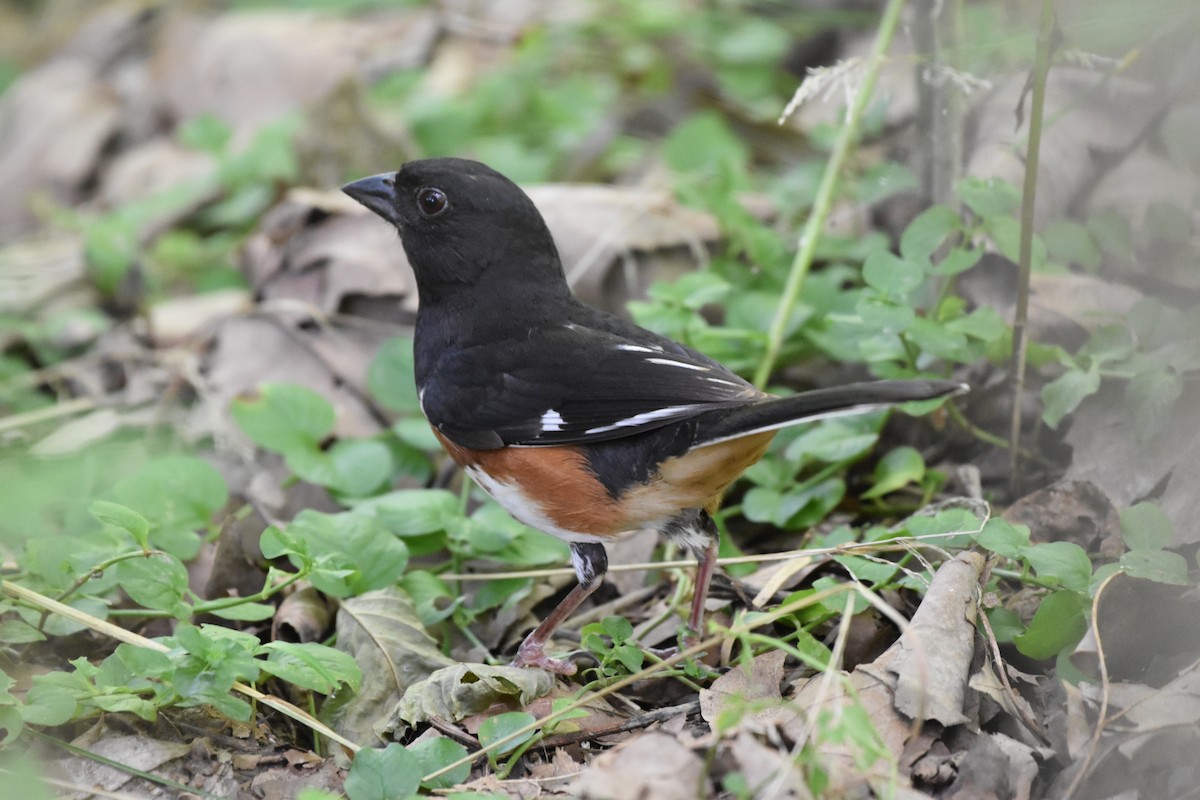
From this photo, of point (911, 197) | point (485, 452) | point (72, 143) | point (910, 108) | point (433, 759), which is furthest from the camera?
point (72, 143)

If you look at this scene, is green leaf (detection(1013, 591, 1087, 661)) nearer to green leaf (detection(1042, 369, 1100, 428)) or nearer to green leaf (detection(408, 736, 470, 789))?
green leaf (detection(1042, 369, 1100, 428))

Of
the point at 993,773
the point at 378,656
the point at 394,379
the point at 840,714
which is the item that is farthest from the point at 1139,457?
the point at 394,379

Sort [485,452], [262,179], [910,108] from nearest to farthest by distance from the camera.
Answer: [485,452], [910,108], [262,179]

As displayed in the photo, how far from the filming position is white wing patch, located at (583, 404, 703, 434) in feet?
8.77

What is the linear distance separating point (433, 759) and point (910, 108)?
364cm

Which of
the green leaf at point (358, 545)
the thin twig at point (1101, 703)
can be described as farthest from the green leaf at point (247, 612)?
the thin twig at point (1101, 703)

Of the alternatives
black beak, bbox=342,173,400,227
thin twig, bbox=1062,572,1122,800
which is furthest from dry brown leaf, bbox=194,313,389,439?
thin twig, bbox=1062,572,1122,800

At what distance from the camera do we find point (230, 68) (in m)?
6.32

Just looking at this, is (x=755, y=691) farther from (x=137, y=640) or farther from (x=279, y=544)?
(x=137, y=640)

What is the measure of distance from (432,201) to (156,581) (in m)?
1.24

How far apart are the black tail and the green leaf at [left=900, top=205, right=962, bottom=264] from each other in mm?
892

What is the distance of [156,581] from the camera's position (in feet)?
8.39

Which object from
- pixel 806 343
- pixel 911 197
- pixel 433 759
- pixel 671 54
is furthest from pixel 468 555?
pixel 671 54

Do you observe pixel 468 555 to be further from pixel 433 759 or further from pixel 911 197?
pixel 911 197
